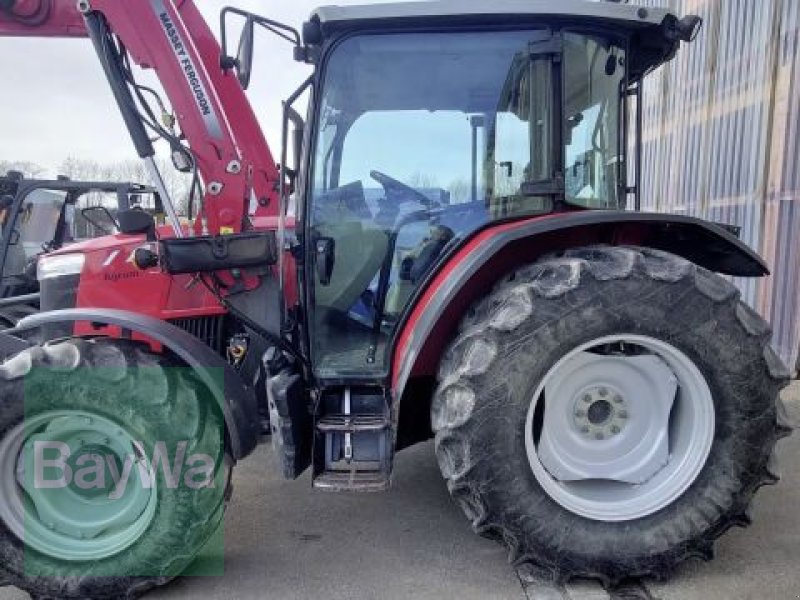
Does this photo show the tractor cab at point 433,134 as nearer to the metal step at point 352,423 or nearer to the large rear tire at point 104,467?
the metal step at point 352,423

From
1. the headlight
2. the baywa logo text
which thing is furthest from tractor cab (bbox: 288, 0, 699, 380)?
the headlight

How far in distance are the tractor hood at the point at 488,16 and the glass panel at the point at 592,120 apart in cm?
11

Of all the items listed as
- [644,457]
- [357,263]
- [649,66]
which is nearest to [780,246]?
[649,66]

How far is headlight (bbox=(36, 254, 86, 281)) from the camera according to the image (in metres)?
3.17

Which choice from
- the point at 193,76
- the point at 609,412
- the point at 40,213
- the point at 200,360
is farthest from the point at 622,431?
the point at 40,213

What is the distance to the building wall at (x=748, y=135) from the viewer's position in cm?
553

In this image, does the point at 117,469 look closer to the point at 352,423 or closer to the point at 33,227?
the point at 352,423

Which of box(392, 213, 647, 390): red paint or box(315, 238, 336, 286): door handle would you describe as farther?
box(315, 238, 336, 286): door handle

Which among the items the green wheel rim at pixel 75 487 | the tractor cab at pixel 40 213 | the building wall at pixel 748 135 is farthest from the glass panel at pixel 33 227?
the building wall at pixel 748 135

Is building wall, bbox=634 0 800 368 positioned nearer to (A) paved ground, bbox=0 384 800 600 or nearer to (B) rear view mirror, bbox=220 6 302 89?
(A) paved ground, bbox=0 384 800 600

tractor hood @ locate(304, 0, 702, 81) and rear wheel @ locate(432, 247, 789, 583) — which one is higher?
tractor hood @ locate(304, 0, 702, 81)

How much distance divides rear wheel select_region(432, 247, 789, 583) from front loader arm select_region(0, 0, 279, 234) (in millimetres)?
1300

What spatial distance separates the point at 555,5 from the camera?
259cm

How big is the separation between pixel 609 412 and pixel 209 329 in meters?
1.85
